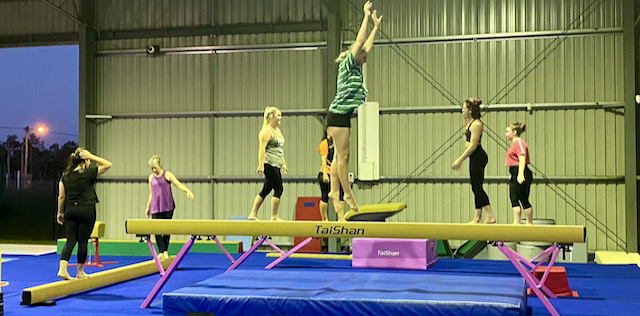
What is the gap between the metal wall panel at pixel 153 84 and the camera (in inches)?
606

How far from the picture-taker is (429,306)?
20.3 ft

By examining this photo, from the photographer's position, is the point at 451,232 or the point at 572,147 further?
the point at 572,147

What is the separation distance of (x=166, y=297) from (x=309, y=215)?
7.36 meters

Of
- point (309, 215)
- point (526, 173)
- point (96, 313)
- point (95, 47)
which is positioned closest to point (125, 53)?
point (95, 47)

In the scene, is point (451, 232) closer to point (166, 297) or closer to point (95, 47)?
point (166, 297)

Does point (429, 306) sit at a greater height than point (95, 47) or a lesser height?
lesser

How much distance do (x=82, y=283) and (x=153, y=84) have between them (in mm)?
7580

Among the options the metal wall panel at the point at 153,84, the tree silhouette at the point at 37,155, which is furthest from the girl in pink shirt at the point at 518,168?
the tree silhouette at the point at 37,155

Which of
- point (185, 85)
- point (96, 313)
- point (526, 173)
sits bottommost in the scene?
point (96, 313)

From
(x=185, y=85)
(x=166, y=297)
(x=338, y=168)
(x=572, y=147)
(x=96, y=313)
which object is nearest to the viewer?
(x=338, y=168)

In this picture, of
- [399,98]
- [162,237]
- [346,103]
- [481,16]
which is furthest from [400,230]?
[481,16]

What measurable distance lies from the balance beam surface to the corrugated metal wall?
7435 millimetres

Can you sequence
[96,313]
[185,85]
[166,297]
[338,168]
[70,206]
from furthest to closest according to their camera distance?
[185,85], [70,206], [96,313], [166,297], [338,168]

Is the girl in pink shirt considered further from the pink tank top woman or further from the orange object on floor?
the pink tank top woman
